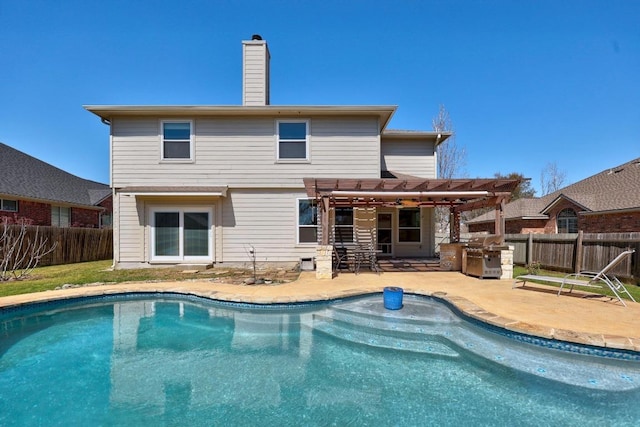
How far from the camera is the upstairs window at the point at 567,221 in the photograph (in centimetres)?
1756

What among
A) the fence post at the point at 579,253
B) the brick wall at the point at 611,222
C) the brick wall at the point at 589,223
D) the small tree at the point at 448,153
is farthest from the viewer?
the small tree at the point at 448,153

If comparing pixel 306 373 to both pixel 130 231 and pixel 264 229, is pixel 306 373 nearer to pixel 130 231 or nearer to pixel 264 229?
pixel 264 229

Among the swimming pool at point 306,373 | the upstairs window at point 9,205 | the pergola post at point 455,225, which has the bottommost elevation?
the swimming pool at point 306,373

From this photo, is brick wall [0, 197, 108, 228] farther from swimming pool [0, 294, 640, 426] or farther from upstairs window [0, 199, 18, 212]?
swimming pool [0, 294, 640, 426]

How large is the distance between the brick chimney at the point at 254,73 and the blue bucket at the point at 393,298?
361 inches

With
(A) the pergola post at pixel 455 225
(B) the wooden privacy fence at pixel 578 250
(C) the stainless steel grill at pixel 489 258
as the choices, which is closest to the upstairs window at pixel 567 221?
(B) the wooden privacy fence at pixel 578 250

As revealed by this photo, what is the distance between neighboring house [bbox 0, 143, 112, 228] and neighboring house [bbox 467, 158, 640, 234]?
28801 millimetres

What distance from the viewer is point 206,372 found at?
4.36 m

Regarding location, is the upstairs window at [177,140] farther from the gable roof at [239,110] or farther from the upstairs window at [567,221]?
the upstairs window at [567,221]

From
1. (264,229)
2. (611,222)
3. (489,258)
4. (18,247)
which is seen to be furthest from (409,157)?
(18,247)

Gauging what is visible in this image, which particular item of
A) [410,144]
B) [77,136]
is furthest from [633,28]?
[77,136]

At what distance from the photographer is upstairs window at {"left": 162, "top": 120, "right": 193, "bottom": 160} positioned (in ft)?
37.7

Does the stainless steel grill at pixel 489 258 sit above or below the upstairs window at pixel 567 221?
below

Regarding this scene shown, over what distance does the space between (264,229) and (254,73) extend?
6.43 meters
